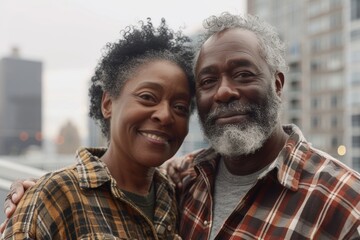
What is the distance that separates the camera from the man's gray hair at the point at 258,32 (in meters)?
2.70

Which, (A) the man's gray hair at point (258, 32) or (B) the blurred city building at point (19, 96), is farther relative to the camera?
(B) the blurred city building at point (19, 96)

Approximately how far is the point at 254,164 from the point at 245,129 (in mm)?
245

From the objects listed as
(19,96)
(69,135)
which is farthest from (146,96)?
(69,135)

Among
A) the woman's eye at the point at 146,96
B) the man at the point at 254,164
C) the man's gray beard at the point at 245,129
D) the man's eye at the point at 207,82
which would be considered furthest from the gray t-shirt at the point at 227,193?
the woman's eye at the point at 146,96

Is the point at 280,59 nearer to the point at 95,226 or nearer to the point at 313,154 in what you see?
the point at 313,154

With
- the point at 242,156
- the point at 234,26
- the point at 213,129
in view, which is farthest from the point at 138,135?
the point at 234,26

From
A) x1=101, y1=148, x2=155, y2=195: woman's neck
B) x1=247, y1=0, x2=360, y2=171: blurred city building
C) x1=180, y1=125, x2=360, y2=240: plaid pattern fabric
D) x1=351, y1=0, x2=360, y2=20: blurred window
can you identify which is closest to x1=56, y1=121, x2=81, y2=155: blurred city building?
x1=247, y1=0, x2=360, y2=171: blurred city building

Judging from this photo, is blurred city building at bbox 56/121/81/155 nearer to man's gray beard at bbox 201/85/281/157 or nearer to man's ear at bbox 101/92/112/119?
man's ear at bbox 101/92/112/119

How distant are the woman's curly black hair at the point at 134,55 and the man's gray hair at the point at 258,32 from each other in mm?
116

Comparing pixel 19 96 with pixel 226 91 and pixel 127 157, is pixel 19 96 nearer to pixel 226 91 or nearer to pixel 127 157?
pixel 127 157

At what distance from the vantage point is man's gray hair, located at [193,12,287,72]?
2.70m

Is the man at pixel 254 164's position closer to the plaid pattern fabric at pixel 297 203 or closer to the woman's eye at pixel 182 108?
the plaid pattern fabric at pixel 297 203

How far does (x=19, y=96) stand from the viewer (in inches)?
2341

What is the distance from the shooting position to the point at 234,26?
276 cm
